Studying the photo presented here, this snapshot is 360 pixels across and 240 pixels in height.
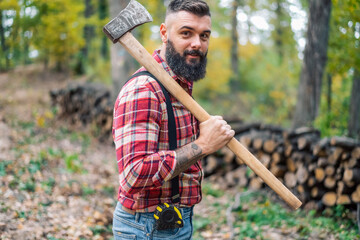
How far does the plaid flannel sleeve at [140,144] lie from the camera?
1541 mm

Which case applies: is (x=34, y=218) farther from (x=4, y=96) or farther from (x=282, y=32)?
(x=282, y=32)

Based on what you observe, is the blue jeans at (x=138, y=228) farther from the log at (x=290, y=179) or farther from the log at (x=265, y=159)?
the log at (x=265, y=159)

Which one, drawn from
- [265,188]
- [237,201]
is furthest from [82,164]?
[265,188]

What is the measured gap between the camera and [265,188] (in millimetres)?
5312

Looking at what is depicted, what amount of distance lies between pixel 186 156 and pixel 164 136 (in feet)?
0.56

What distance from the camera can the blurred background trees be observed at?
5.96m

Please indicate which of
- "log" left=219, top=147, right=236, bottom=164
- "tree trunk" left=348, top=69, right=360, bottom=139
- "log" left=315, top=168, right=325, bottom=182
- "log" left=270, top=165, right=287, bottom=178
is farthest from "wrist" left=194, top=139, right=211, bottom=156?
"tree trunk" left=348, top=69, right=360, bottom=139

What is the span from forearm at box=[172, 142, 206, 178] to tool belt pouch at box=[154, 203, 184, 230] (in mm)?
233

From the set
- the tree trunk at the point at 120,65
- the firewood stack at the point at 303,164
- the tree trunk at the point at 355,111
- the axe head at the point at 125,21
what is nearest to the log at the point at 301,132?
the firewood stack at the point at 303,164

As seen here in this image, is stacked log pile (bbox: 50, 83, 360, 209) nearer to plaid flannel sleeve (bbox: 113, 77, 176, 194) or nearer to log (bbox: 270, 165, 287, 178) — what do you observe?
log (bbox: 270, 165, 287, 178)

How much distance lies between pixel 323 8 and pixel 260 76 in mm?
12345

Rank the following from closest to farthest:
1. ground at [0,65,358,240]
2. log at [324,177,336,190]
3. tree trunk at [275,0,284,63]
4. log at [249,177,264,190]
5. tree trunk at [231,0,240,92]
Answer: ground at [0,65,358,240]
log at [324,177,336,190]
log at [249,177,264,190]
tree trunk at [275,0,284,63]
tree trunk at [231,0,240,92]

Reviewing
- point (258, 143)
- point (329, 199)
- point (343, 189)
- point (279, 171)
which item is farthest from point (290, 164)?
point (343, 189)

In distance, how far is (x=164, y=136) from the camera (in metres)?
1.70
